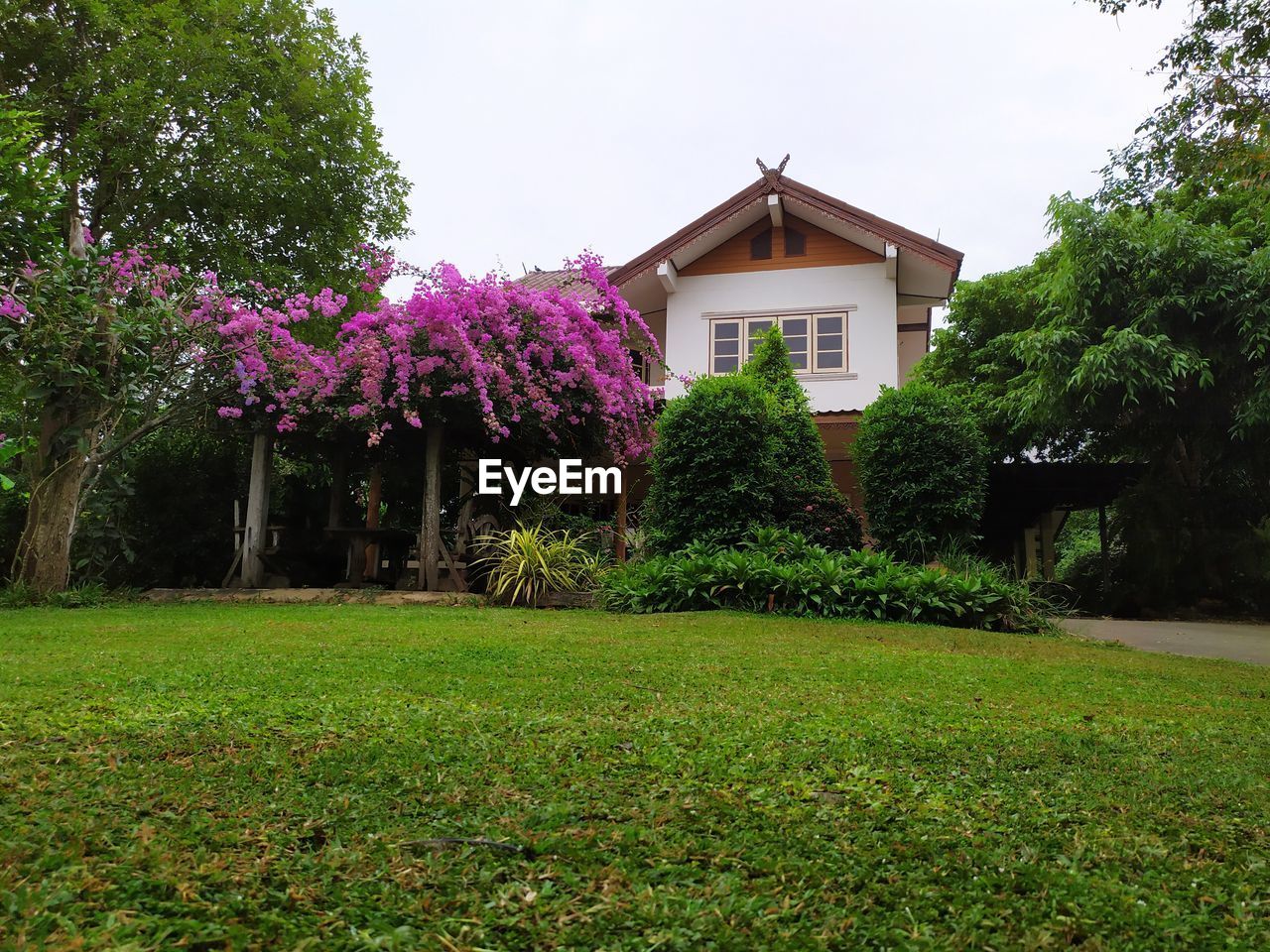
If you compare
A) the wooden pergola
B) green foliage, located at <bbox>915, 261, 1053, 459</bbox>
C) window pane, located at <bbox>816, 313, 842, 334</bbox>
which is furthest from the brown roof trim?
the wooden pergola

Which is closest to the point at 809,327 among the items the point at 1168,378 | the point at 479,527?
the point at 1168,378

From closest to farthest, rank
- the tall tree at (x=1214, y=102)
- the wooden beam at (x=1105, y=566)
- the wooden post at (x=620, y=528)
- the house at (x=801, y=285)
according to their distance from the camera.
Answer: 1. the tall tree at (x=1214, y=102)
2. the wooden post at (x=620, y=528)
3. the wooden beam at (x=1105, y=566)
4. the house at (x=801, y=285)

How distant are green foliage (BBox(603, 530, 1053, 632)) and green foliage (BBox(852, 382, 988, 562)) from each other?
1.18 metres

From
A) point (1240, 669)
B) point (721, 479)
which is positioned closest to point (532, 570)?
point (721, 479)

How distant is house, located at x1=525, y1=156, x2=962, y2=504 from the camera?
47.3 ft

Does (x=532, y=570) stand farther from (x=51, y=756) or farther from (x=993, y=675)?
(x=51, y=756)

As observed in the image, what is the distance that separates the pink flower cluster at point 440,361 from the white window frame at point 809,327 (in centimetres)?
474

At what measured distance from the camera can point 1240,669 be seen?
18.6 ft

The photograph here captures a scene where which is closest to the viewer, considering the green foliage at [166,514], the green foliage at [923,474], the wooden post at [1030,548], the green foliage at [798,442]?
the green foliage at [923,474]

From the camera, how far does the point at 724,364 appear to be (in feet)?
50.1

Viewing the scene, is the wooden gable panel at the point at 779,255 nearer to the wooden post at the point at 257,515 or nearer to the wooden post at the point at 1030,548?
the wooden post at the point at 1030,548

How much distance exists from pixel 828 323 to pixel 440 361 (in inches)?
317

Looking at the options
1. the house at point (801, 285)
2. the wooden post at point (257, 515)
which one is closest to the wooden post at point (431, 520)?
the wooden post at point (257, 515)

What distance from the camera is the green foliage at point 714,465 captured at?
9188 millimetres
